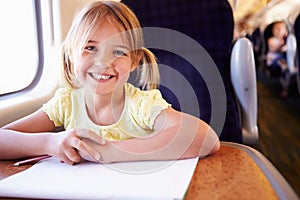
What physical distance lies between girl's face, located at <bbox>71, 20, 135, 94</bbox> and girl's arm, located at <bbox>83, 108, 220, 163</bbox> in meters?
0.17

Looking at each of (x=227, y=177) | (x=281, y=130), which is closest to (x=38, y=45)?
(x=227, y=177)

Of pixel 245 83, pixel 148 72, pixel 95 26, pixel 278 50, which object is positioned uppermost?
pixel 95 26

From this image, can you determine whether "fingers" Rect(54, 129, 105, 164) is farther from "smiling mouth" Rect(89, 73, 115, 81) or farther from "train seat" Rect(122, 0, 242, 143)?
"train seat" Rect(122, 0, 242, 143)

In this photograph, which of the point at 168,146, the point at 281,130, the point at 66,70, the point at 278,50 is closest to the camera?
the point at 168,146

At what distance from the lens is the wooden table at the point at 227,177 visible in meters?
0.55

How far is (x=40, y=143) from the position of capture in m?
0.74

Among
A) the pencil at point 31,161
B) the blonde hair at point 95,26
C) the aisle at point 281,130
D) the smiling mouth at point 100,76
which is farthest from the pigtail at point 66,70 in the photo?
the aisle at point 281,130

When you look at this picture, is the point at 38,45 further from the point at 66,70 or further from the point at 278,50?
the point at 278,50

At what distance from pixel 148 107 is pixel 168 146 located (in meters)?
0.14

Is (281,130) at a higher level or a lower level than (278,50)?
lower

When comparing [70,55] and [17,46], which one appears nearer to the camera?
[70,55]

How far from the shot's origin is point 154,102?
32.3 inches

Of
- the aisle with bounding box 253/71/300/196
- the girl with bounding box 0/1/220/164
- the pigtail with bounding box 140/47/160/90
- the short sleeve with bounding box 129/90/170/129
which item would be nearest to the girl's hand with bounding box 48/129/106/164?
the girl with bounding box 0/1/220/164

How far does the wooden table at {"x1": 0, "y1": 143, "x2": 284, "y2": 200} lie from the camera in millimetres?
545
